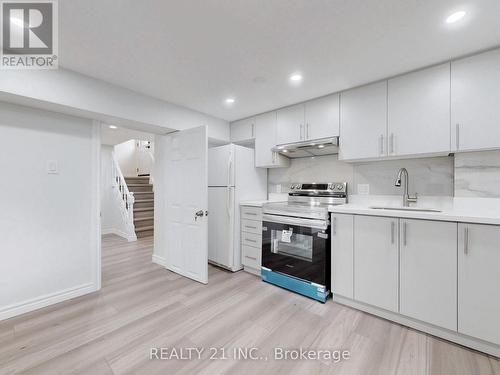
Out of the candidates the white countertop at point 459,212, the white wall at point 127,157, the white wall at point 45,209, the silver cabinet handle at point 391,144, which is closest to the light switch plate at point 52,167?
the white wall at point 45,209

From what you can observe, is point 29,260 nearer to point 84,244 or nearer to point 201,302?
point 84,244

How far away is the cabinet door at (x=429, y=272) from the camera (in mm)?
1678

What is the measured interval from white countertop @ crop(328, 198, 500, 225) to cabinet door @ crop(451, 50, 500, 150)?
1.59ft

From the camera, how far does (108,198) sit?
18.3 feet

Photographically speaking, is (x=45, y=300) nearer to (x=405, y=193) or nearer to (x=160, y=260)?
(x=160, y=260)

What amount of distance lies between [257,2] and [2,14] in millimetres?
1690

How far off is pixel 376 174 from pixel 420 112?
29.7 inches

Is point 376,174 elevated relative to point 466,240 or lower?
elevated

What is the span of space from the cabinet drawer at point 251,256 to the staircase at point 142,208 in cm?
313

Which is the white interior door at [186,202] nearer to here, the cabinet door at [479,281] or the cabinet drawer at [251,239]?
the cabinet drawer at [251,239]

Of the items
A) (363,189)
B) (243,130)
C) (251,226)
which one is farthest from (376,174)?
(243,130)

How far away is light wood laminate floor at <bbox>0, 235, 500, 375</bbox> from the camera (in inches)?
57.7

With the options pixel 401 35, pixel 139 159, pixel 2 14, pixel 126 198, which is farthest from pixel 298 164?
pixel 139 159

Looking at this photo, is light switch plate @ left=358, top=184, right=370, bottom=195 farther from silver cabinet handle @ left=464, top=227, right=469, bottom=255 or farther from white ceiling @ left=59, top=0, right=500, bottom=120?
white ceiling @ left=59, top=0, right=500, bottom=120
